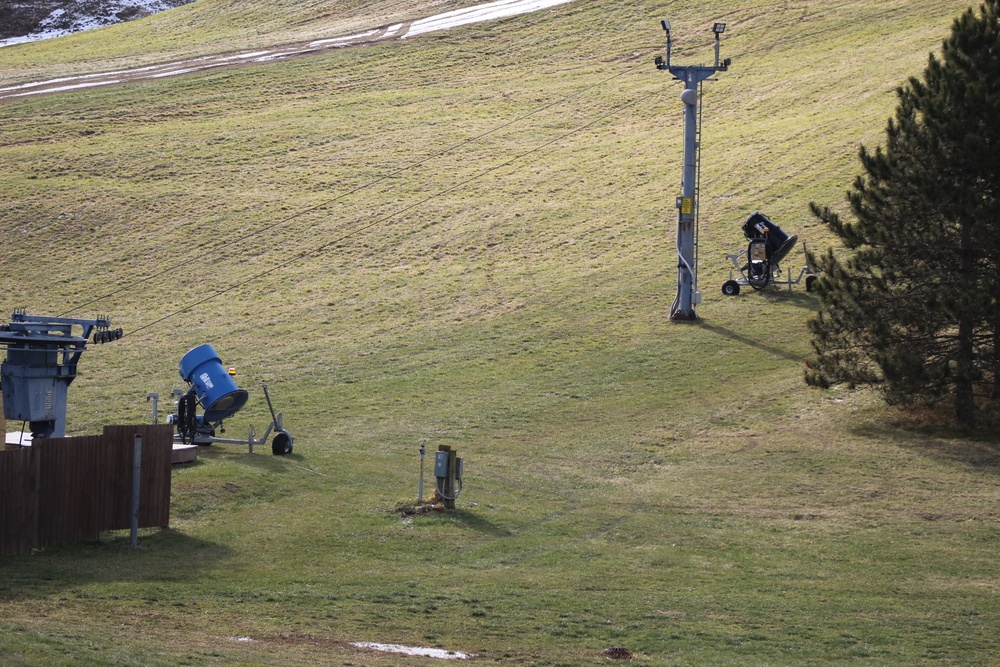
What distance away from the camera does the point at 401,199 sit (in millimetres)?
58938

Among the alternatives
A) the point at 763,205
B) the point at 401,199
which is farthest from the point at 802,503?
the point at 401,199

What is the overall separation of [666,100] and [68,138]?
35914 mm

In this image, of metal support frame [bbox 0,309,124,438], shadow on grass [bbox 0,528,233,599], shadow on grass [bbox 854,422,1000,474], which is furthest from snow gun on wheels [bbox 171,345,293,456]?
shadow on grass [bbox 854,422,1000,474]

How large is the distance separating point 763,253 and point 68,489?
28.5 meters

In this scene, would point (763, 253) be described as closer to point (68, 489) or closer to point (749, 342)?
point (749, 342)

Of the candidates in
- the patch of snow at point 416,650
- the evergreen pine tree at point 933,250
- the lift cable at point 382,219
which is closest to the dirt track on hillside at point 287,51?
the lift cable at point 382,219

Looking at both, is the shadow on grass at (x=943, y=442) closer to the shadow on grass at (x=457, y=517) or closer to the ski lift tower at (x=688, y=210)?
the ski lift tower at (x=688, y=210)

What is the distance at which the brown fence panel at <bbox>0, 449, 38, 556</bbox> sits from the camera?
17.3 metres

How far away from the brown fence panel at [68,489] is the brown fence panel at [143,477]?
24cm

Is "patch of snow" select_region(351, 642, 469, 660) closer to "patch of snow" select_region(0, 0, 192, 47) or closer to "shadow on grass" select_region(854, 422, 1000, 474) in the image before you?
"shadow on grass" select_region(854, 422, 1000, 474)

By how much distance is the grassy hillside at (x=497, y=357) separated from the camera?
15617 mm

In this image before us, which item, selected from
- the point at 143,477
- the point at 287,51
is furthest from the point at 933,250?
the point at 287,51

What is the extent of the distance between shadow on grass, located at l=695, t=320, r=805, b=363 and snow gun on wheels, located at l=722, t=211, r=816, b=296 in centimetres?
337

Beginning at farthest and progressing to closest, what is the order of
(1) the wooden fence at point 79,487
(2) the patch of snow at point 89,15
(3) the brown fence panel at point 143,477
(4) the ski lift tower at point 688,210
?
(2) the patch of snow at point 89,15, (4) the ski lift tower at point 688,210, (3) the brown fence panel at point 143,477, (1) the wooden fence at point 79,487
